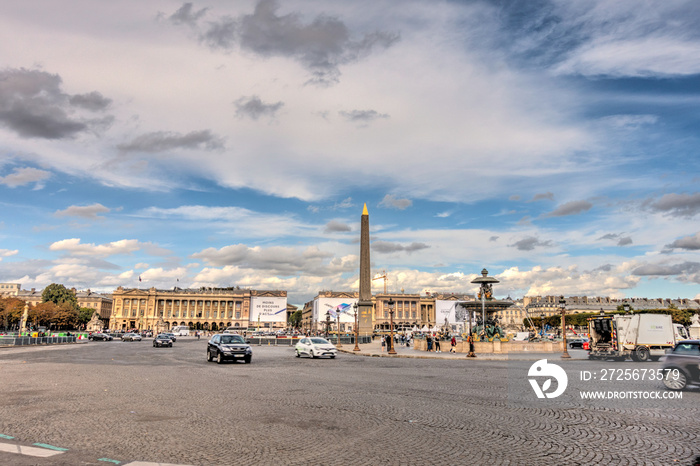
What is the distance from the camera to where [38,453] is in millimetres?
6680

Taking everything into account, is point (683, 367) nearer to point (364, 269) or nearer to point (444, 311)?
point (364, 269)

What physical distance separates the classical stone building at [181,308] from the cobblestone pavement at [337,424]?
165827mm

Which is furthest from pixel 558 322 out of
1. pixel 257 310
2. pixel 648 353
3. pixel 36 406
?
pixel 36 406

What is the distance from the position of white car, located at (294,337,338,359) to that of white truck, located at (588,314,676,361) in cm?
1664

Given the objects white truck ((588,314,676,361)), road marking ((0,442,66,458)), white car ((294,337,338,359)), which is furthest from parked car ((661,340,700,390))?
white car ((294,337,338,359))

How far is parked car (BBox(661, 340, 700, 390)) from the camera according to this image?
546 inches

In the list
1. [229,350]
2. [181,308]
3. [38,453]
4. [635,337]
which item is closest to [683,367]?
[38,453]

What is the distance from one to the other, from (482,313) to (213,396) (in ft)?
106

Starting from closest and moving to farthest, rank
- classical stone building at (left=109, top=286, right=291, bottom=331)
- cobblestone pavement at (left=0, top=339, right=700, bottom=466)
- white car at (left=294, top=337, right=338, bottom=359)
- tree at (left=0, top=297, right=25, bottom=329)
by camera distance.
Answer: cobblestone pavement at (left=0, top=339, right=700, bottom=466), white car at (left=294, top=337, right=338, bottom=359), tree at (left=0, top=297, right=25, bottom=329), classical stone building at (left=109, top=286, right=291, bottom=331)

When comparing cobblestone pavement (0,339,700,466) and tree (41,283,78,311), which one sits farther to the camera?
tree (41,283,78,311)

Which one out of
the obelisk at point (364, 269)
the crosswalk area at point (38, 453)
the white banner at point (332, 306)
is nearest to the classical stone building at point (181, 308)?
the white banner at point (332, 306)

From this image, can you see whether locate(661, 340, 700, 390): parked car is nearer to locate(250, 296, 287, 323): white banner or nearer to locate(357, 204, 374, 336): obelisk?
locate(357, 204, 374, 336): obelisk

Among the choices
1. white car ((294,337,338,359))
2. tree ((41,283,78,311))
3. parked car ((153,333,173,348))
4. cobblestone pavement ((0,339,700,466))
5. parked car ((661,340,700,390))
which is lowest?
parked car ((153,333,173,348))

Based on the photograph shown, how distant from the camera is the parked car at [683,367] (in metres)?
13.9
